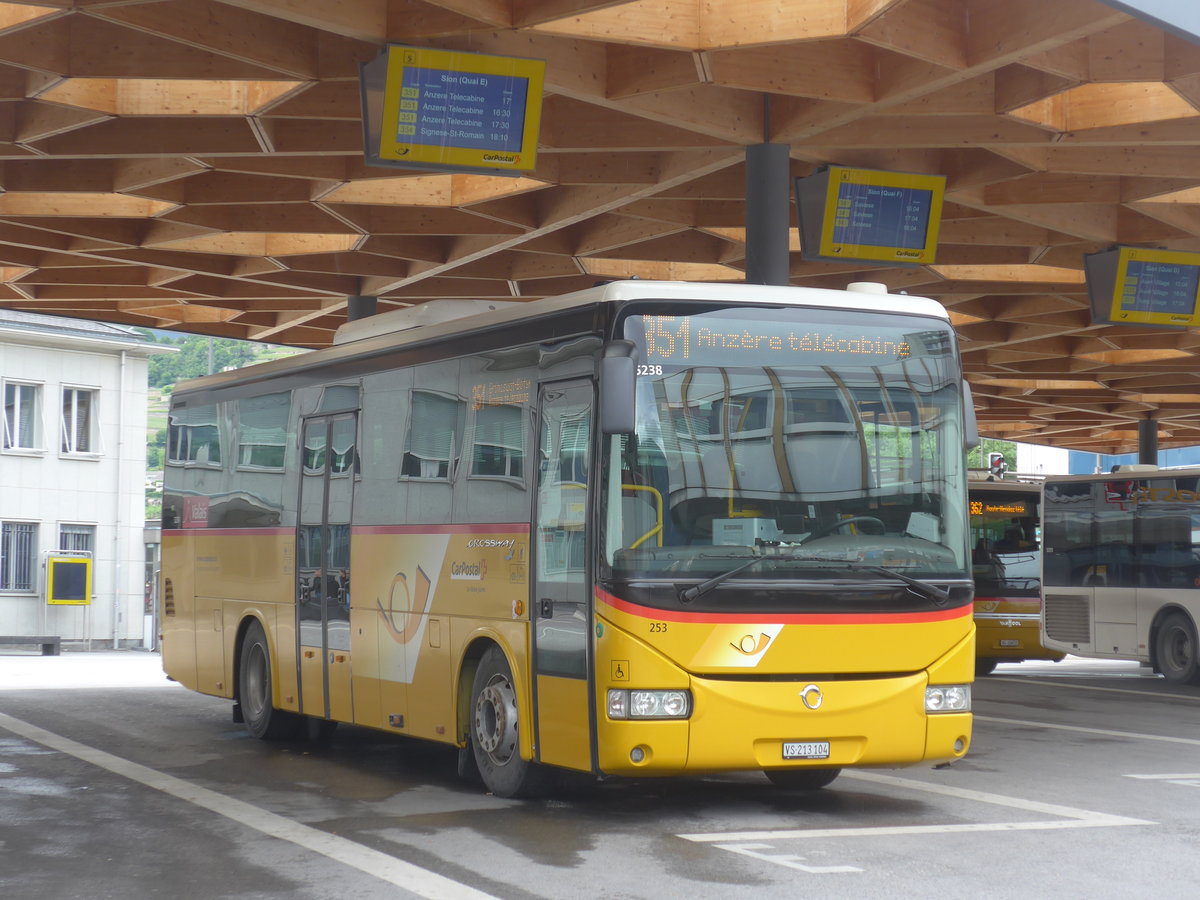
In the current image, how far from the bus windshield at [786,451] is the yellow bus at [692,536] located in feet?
0.04

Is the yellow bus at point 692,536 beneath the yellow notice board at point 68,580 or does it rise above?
above

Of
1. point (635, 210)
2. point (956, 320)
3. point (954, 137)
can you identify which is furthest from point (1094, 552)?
point (954, 137)

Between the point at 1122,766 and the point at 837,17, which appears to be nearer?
the point at 837,17

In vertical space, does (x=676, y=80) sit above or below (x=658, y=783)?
above

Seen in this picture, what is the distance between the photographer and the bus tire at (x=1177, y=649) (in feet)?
78.4

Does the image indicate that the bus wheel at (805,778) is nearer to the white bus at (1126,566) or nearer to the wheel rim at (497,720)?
the wheel rim at (497,720)

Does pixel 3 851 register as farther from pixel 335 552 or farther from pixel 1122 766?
pixel 1122 766

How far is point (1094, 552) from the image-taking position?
2541 cm

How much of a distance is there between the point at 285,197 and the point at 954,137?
752 centimetres

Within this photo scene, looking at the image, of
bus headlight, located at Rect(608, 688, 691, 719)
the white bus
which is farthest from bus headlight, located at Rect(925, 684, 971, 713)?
the white bus

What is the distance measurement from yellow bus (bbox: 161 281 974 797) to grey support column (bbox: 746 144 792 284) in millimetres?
4028

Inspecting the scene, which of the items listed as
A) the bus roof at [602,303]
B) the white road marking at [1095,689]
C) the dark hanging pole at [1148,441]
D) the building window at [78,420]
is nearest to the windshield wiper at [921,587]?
the bus roof at [602,303]

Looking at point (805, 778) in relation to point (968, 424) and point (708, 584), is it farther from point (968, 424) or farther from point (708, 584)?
point (968, 424)

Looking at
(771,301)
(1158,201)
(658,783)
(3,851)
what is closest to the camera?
(3,851)
